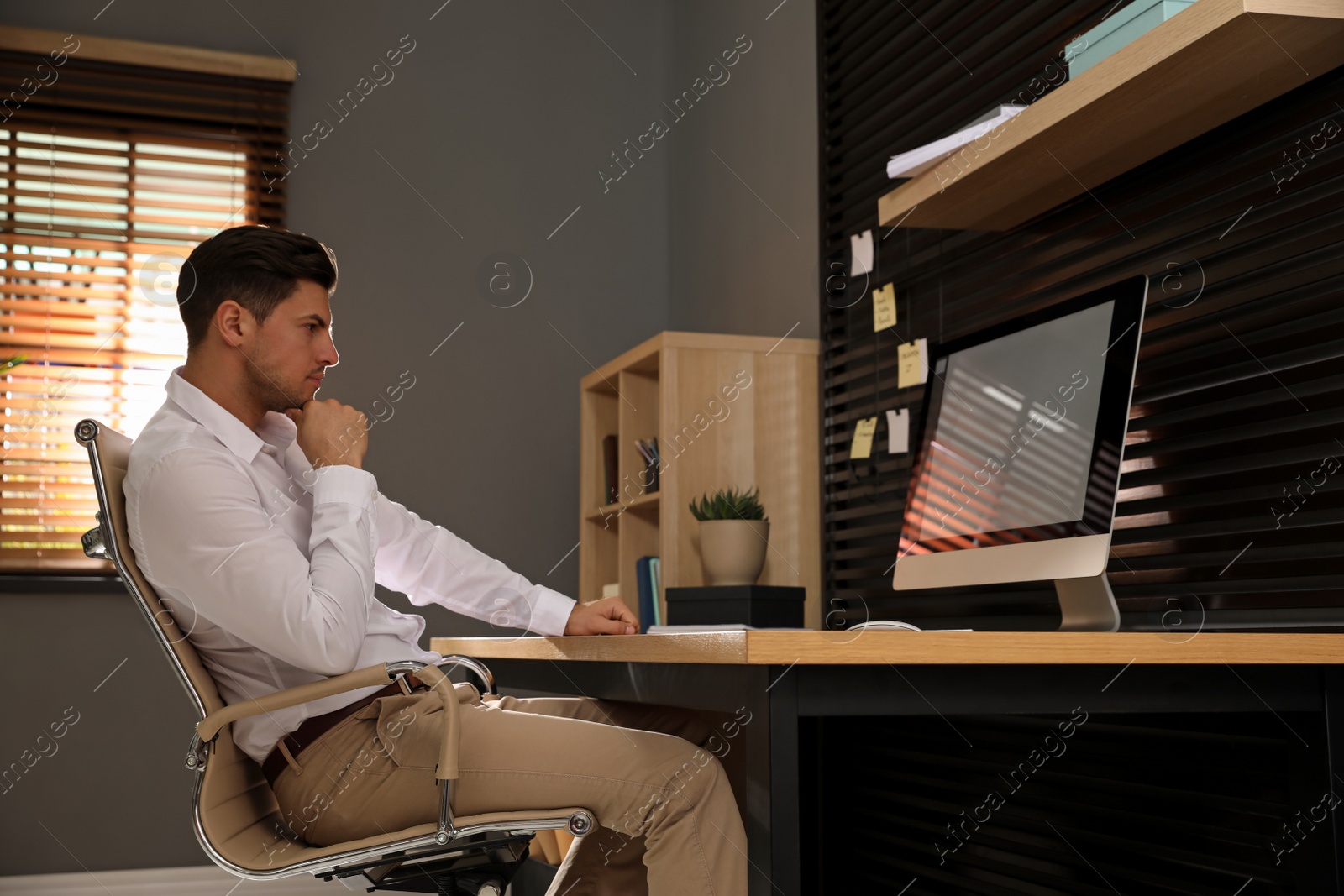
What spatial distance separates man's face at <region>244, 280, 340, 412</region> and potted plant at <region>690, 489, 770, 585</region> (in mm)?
1142

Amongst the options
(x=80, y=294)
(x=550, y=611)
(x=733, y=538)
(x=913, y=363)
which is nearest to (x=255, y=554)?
(x=550, y=611)

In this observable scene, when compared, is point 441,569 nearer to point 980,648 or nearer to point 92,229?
point 980,648

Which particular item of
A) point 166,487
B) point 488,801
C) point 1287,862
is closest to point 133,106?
point 166,487

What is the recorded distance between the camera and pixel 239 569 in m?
1.45

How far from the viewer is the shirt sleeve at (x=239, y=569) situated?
1.45 meters

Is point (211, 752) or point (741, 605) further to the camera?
point (741, 605)

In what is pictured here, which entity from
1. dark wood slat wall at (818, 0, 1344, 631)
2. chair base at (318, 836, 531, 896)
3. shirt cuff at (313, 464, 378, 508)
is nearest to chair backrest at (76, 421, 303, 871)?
chair base at (318, 836, 531, 896)

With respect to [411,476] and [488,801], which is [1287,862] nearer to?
[488,801]

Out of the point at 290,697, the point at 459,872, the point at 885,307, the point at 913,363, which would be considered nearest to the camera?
the point at 290,697

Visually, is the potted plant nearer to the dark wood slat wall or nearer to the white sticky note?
the dark wood slat wall

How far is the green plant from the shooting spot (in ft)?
8.87

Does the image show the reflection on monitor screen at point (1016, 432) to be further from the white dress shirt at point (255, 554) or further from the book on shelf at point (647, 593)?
the book on shelf at point (647, 593)

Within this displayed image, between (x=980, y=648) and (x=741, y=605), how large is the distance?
658 millimetres

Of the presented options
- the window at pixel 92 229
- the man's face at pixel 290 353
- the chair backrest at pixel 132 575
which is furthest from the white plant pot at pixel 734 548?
the window at pixel 92 229
